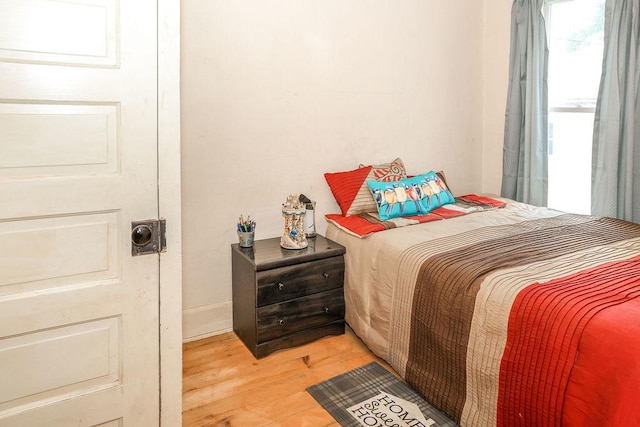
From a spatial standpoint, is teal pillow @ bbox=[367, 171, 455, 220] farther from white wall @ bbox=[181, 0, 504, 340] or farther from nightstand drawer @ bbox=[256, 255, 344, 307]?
nightstand drawer @ bbox=[256, 255, 344, 307]

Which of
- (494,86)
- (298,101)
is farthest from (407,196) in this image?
(494,86)

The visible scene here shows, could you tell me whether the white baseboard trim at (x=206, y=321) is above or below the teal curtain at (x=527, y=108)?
below

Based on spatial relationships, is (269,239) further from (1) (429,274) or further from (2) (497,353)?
(2) (497,353)

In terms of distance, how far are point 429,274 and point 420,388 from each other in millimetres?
515

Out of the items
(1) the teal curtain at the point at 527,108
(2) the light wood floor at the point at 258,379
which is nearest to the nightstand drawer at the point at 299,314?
(2) the light wood floor at the point at 258,379

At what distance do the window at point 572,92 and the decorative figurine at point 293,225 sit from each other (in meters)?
1.98

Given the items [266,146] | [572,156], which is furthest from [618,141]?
[266,146]

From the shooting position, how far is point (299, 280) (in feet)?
8.27

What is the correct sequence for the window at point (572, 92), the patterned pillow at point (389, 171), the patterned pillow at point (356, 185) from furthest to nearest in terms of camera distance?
the window at point (572, 92)
the patterned pillow at point (389, 171)
the patterned pillow at point (356, 185)

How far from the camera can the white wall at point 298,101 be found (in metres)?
2.62

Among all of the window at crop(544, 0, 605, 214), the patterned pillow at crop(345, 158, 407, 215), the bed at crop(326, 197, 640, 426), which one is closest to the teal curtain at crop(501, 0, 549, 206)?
the window at crop(544, 0, 605, 214)

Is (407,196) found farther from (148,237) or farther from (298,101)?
(148,237)

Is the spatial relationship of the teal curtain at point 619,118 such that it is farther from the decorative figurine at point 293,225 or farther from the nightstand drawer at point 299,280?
the decorative figurine at point 293,225

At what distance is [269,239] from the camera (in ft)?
9.29
